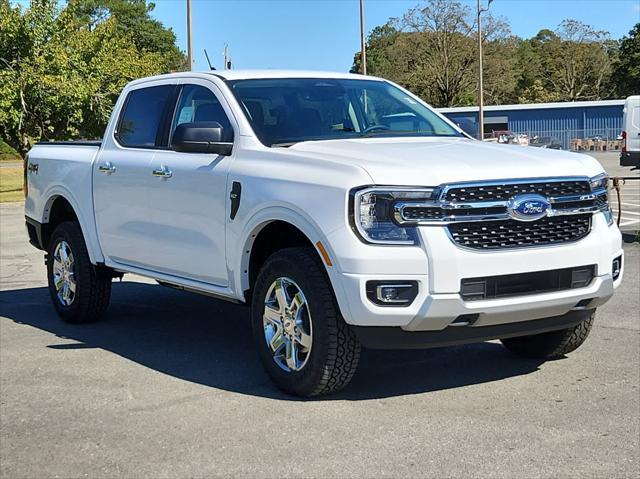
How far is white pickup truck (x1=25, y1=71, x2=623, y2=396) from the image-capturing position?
15.5 ft

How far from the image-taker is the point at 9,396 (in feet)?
18.4

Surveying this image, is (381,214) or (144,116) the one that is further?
(144,116)

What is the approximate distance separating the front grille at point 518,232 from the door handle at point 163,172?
2.34 meters

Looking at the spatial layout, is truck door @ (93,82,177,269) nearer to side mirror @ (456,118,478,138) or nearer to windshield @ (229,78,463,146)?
windshield @ (229,78,463,146)

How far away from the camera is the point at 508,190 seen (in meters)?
4.86

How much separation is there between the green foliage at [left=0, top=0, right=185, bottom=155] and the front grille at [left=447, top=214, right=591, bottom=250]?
25.3 meters

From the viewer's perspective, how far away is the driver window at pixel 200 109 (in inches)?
238

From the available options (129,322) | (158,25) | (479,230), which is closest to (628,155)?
(129,322)

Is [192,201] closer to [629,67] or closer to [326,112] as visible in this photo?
[326,112]

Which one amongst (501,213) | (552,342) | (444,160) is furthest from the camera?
(552,342)

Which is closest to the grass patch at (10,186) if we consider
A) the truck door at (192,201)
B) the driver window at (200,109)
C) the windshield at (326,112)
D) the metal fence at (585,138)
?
the driver window at (200,109)

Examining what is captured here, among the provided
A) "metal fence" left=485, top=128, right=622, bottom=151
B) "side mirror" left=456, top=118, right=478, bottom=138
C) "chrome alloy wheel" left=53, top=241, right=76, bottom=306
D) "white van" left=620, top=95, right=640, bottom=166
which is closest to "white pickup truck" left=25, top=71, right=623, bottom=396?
"side mirror" left=456, top=118, right=478, bottom=138

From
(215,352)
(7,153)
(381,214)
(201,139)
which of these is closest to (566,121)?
(7,153)

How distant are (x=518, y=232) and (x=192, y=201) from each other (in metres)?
2.26
